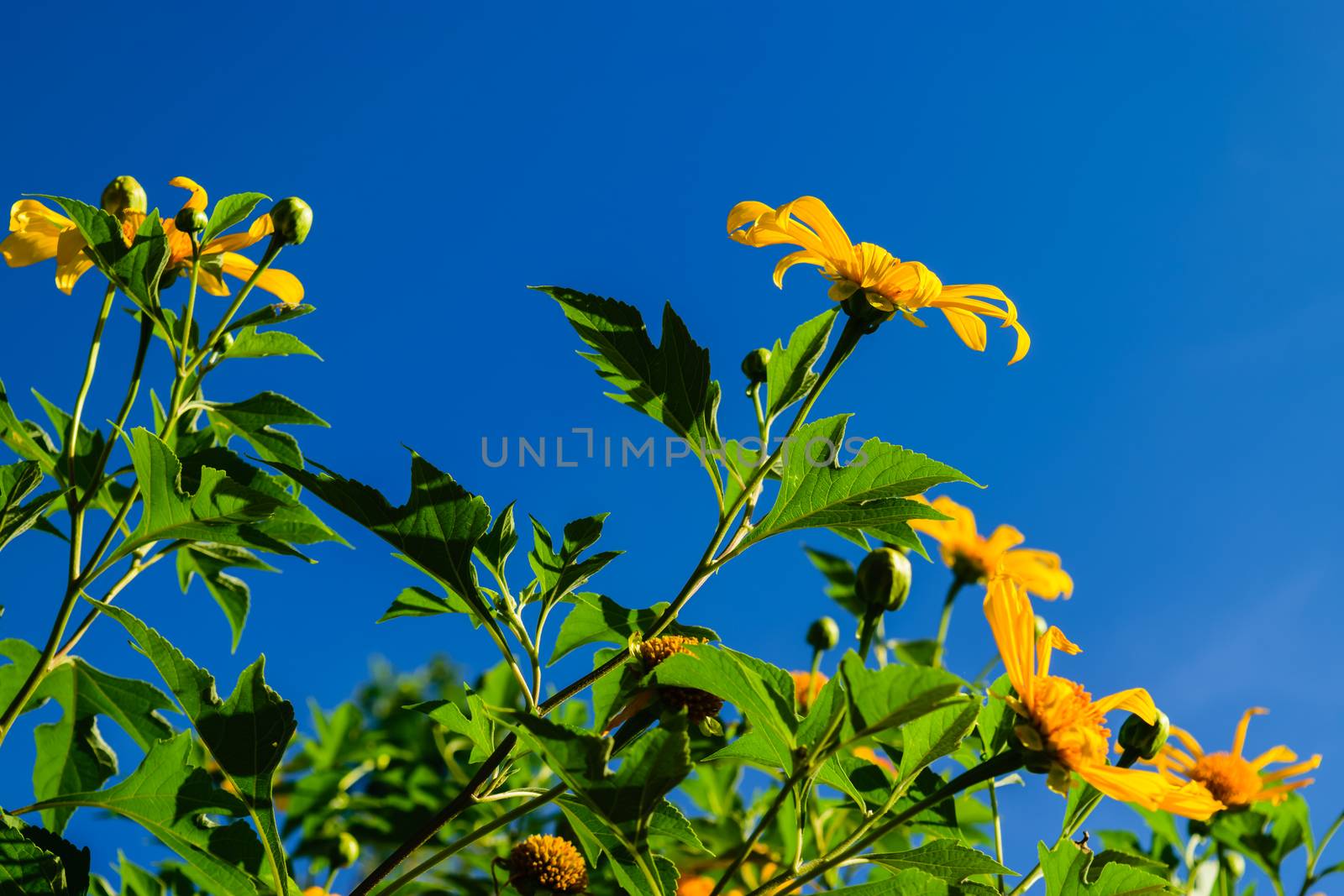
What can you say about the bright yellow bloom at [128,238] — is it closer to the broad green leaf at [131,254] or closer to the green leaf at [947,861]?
the broad green leaf at [131,254]

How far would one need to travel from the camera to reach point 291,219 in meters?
2.13

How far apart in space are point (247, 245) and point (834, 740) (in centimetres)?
166

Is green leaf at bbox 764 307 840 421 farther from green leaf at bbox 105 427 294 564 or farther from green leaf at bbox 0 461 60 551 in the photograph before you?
green leaf at bbox 0 461 60 551

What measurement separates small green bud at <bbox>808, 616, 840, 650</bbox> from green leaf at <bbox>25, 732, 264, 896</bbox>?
58.3 inches

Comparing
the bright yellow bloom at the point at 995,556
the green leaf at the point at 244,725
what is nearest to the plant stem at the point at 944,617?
the bright yellow bloom at the point at 995,556

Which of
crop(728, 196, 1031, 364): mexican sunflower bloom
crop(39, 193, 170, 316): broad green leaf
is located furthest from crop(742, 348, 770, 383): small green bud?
crop(39, 193, 170, 316): broad green leaf

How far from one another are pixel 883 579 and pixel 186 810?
43.4 inches

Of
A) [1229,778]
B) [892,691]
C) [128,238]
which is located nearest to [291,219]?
[128,238]

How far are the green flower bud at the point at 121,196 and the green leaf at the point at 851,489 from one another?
5.26 feet

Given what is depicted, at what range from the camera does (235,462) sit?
1853mm

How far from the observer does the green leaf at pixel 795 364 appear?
1662 millimetres

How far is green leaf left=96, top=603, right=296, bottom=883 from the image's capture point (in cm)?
141

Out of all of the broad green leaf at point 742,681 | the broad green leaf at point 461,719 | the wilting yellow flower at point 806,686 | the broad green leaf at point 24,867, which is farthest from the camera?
the wilting yellow flower at point 806,686

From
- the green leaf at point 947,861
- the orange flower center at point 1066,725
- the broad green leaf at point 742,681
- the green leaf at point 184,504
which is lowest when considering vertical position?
the green leaf at point 947,861
